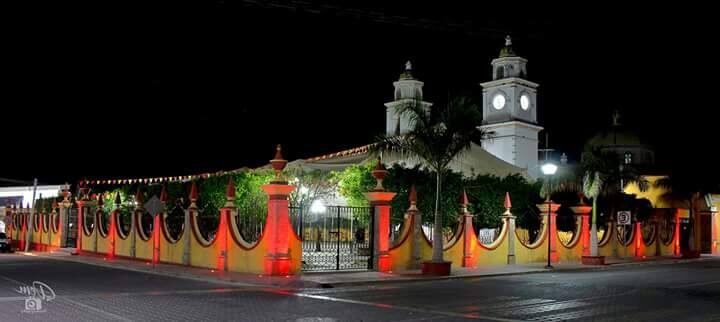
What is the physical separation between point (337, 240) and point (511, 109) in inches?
1560

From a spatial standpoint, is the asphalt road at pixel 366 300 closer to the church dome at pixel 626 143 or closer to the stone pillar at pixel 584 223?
the stone pillar at pixel 584 223

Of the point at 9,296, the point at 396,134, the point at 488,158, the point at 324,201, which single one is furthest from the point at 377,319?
the point at 488,158

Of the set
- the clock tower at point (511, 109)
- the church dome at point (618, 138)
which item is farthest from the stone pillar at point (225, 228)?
the church dome at point (618, 138)

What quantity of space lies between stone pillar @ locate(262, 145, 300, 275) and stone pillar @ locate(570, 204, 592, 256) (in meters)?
16.4

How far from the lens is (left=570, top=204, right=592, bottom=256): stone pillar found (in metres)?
33.2

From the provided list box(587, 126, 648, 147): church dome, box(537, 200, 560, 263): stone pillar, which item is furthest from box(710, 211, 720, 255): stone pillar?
box(587, 126, 648, 147): church dome

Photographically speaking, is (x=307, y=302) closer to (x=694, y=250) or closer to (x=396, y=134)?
(x=396, y=134)

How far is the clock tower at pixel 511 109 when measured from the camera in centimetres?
6131

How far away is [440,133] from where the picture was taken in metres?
22.3

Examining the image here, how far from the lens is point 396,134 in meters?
23.4

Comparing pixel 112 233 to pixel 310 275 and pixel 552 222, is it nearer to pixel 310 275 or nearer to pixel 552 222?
pixel 310 275

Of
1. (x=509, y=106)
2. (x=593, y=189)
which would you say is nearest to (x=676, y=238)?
(x=593, y=189)

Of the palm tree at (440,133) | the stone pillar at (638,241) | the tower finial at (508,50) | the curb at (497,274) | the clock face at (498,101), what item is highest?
the tower finial at (508,50)

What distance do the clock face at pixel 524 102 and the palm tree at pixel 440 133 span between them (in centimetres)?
4073
